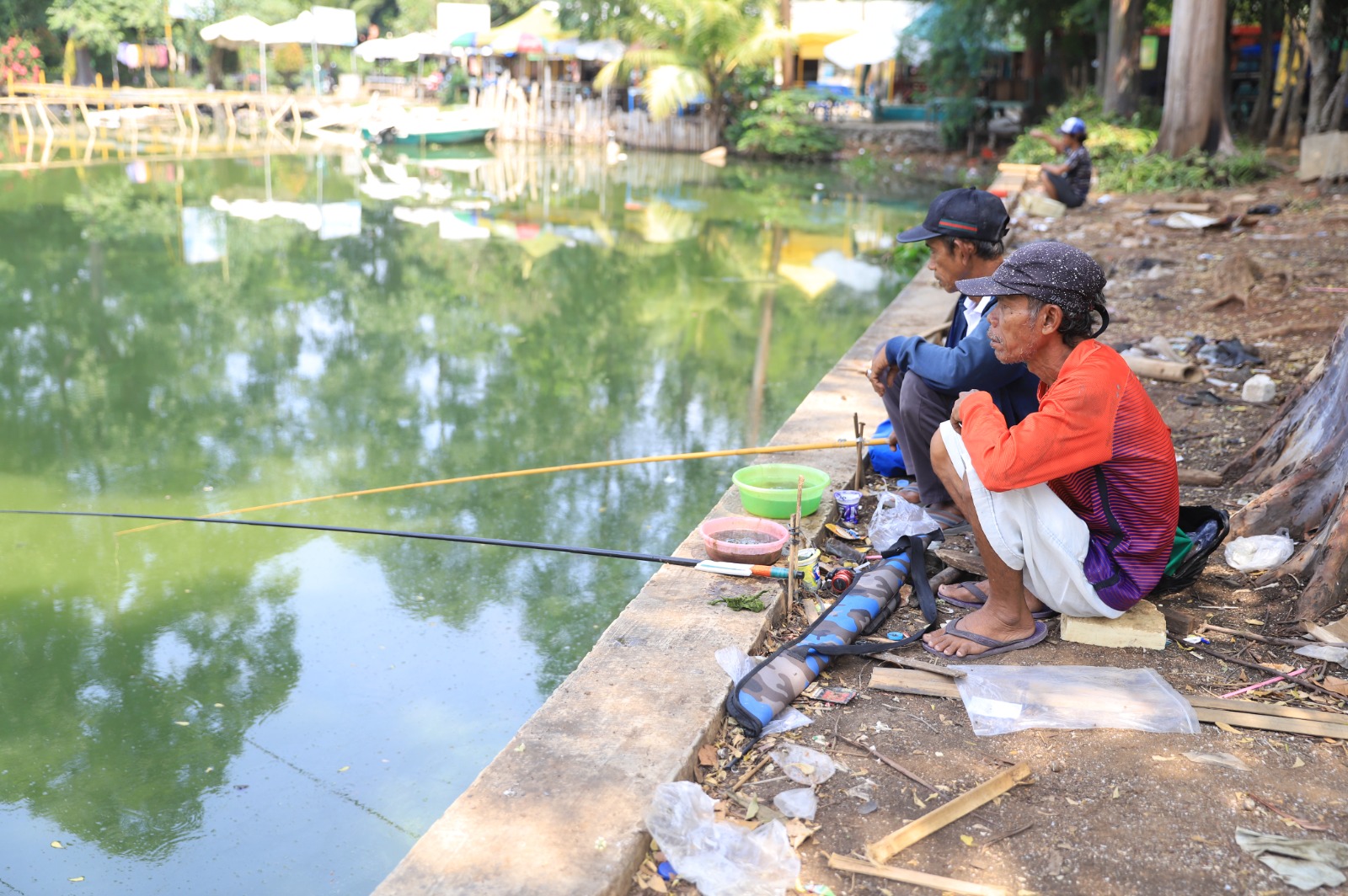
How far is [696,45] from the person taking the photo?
22.6m

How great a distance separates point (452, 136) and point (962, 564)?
74.5 feet

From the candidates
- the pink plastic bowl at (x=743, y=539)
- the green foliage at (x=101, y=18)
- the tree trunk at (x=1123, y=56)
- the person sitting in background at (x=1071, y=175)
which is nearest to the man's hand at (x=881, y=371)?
the pink plastic bowl at (x=743, y=539)

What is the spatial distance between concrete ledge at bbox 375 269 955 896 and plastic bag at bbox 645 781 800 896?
0.19 feet

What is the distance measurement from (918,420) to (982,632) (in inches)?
35.2

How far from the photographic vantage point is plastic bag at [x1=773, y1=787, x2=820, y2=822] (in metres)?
2.26

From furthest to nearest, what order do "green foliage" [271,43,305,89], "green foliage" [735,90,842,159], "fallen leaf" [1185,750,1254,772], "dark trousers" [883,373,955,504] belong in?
"green foliage" [271,43,305,89], "green foliage" [735,90,842,159], "dark trousers" [883,373,955,504], "fallen leaf" [1185,750,1254,772]

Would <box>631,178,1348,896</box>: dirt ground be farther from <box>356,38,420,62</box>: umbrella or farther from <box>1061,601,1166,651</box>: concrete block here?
<box>356,38,420,62</box>: umbrella

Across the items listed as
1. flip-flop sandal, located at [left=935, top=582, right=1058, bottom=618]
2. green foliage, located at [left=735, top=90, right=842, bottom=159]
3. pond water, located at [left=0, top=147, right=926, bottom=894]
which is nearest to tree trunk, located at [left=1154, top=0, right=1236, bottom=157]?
→ pond water, located at [left=0, top=147, right=926, bottom=894]

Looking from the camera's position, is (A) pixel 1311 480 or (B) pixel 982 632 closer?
(B) pixel 982 632

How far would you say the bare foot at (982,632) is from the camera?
112 inches

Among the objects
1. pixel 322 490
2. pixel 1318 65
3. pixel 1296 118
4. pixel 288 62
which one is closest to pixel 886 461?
pixel 322 490

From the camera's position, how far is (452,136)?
24.1 metres

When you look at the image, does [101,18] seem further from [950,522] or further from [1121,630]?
[1121,630]

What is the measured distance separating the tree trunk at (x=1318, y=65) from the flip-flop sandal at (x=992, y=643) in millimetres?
13798
